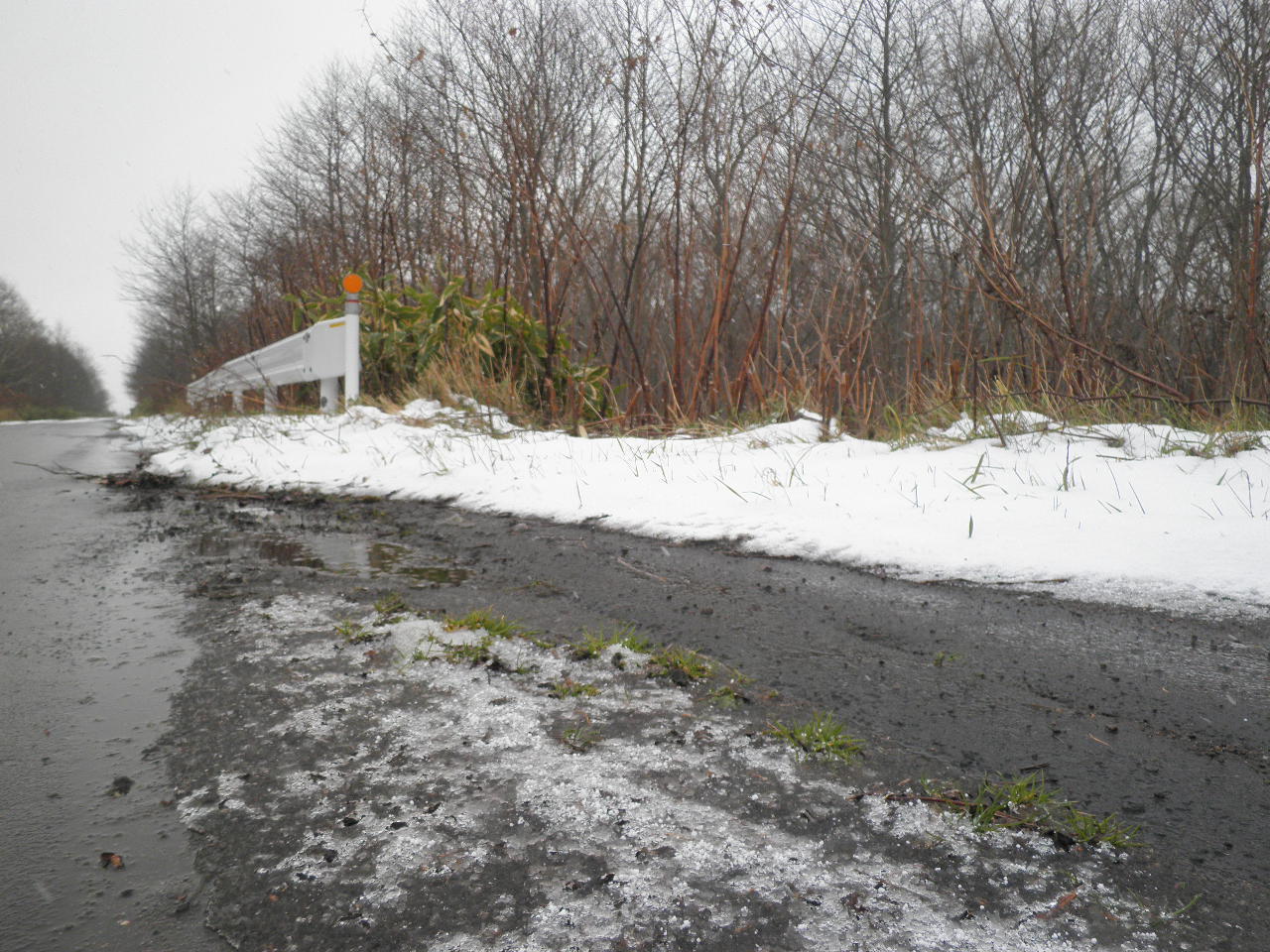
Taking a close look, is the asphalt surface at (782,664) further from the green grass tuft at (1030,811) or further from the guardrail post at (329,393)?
the guardrail post at (329,393)

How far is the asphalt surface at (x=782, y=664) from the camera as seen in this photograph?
1152 mm

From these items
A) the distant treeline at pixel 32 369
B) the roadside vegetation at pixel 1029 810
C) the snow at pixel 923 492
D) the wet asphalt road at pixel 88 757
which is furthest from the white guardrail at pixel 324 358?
the distant treeline at pixel 32 369

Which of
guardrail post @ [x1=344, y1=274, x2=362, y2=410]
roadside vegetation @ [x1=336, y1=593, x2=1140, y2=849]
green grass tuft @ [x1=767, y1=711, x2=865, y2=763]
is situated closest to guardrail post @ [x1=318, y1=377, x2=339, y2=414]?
guardrail post @ [x1=344, y1=274, x2=362, y2=410]

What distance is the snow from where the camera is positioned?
97.3 inches

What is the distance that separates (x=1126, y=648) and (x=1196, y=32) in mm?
8617

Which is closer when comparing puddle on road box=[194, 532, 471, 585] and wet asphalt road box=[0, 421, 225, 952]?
wet asphalt road box=[0, 421, 225, 952]

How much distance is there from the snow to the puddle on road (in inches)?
32.5

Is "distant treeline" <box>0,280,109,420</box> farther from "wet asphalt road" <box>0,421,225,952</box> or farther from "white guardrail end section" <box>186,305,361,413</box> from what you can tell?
"wet asphalt road" <box>0,421,225,952</box>

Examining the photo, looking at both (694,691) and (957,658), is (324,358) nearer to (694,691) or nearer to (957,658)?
(694,691)

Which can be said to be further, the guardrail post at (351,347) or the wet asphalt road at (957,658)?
the guardrail post at (351,347)

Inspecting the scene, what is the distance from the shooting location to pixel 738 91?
5.51 metres

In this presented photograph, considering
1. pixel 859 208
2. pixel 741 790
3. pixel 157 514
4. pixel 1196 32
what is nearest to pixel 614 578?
pixel 741 790

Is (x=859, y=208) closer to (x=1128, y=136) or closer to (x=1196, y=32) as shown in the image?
(x=1196, y=32)

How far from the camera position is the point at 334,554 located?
10.2ft
